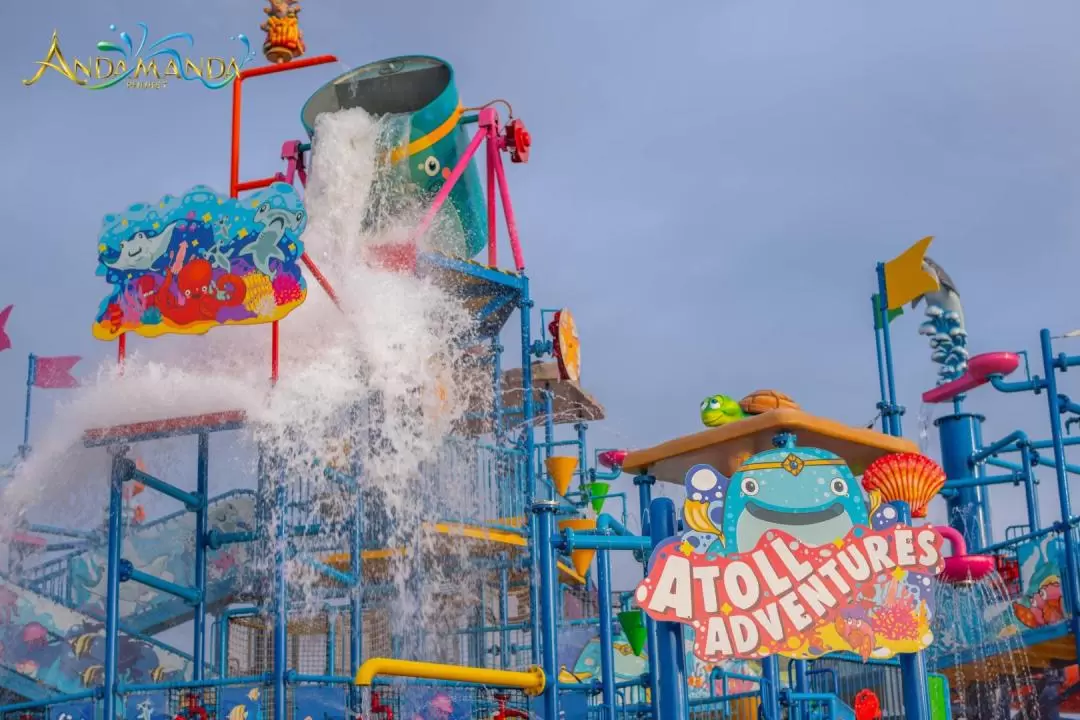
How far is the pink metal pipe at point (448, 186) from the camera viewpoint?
634 inches

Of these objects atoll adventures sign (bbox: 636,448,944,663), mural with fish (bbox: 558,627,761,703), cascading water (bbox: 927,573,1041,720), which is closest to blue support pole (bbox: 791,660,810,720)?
atoll adventures sign (bbox: 636,448,944,663)

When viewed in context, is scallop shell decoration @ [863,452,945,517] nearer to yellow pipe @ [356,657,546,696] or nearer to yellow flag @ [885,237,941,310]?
yellow pipe @ [356,657,546,696]

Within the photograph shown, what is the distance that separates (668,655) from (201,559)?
25.0ft

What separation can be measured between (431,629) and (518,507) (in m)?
2.41

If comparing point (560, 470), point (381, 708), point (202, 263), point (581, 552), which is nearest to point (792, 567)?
point (381, 708)

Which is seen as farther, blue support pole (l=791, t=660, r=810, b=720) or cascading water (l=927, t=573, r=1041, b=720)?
cascading water (l=927, t=573, r=1041, b=720)

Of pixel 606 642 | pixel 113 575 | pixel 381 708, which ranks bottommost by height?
pixel 381 708

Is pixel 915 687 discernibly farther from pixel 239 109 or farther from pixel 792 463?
pixel 239 109

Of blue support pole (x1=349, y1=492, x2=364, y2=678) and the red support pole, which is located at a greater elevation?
the red support pole

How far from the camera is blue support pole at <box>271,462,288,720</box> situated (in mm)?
11852

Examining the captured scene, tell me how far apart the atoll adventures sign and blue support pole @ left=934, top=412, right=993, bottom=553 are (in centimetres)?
1076

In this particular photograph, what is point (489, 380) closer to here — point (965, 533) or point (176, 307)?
point (176, 307)

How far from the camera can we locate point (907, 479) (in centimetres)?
916

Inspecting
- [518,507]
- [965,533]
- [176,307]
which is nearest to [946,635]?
[965,533]
